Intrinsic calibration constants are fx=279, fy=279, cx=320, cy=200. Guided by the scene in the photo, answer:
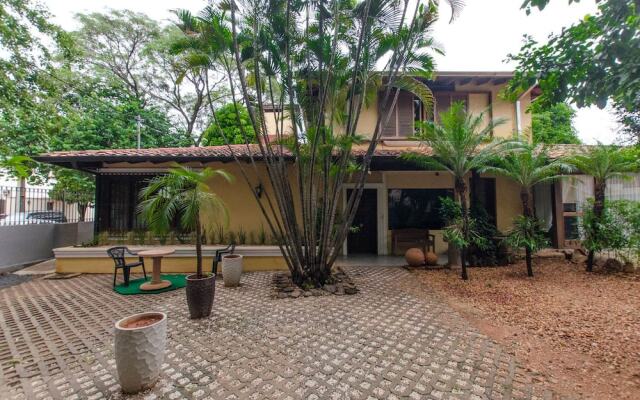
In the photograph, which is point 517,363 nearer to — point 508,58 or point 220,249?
point 508,58

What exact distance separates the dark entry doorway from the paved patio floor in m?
4.45

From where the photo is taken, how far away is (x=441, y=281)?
6.60m

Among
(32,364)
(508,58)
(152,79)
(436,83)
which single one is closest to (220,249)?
(32,364)

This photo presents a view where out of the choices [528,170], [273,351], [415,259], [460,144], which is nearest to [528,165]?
[528,170]

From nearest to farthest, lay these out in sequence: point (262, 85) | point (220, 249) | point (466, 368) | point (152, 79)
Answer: point (466, 368)
point (262, 85)
point (220, 249)
point (152, 79)

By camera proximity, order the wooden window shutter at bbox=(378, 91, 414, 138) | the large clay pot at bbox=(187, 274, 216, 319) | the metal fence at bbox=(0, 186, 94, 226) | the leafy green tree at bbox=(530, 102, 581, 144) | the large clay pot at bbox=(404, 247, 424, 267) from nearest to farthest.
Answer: the large clay pot at bbox=(187, 274, 216, 319) → the large clay pot at bbox=(404, 247, 424, 267) → the metal fence at bbox=(0, 186, 94, 226) → the wooden window shutter at bbox=(378, 91, 414, 138) → the leafy green tree at bbox=(530, 102, 581, 144)

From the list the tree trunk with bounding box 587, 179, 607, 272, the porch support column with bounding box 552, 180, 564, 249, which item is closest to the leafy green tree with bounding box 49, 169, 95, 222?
the tree trunk with bounding box 587, 179, 607, 272

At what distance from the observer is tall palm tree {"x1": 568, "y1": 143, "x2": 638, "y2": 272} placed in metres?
6.76

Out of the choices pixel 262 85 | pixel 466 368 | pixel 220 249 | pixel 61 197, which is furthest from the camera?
pixel 61 197

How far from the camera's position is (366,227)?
10.1m

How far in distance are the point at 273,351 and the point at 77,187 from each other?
1206 centimetres

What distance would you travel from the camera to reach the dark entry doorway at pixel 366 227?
993cm

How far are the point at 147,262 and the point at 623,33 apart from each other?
9597mm

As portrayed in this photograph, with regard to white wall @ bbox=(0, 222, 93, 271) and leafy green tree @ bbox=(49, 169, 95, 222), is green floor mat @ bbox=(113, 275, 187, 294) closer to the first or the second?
white wall @ bbox=(0, 222, 93, 271)
